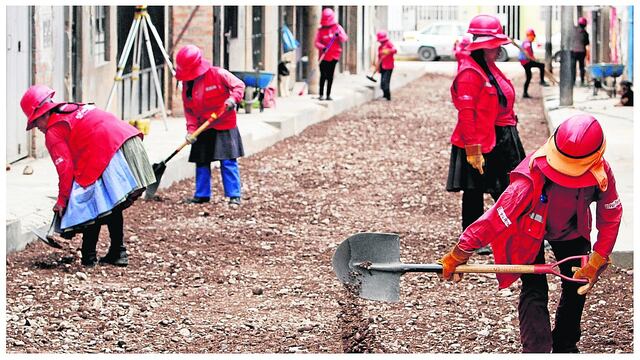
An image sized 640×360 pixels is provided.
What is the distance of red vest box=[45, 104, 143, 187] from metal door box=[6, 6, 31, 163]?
14.8 feet

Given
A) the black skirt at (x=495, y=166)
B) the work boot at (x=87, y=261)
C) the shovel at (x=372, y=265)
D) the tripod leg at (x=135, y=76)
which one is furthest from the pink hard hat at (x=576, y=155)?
the tripod leg at (x=135, y=76)

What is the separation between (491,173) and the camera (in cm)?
1020

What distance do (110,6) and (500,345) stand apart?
11.1 meters

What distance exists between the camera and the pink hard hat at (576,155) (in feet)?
21.0

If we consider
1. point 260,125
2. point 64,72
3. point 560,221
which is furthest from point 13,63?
point 560,221

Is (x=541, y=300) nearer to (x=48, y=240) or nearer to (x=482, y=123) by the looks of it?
(x=482, y=123)

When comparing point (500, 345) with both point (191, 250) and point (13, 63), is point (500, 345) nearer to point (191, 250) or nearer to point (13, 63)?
point (191, 250)

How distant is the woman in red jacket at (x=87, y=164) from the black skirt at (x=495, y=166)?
2.17 meters

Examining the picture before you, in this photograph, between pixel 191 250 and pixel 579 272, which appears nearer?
pixel 579 272

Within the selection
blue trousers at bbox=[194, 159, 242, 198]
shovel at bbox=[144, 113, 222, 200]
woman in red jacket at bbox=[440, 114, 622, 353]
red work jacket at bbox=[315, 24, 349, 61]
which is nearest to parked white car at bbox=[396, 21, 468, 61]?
red work jacket at bbox=[315, 24, 349, 61]

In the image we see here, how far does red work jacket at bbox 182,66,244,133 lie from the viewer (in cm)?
1270

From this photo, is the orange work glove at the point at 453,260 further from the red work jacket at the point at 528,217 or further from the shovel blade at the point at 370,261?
the shovel blade at the point at 370,261

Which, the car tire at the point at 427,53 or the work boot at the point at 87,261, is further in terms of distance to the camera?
the car tire at the point at 427,53

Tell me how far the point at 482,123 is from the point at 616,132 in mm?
9243
